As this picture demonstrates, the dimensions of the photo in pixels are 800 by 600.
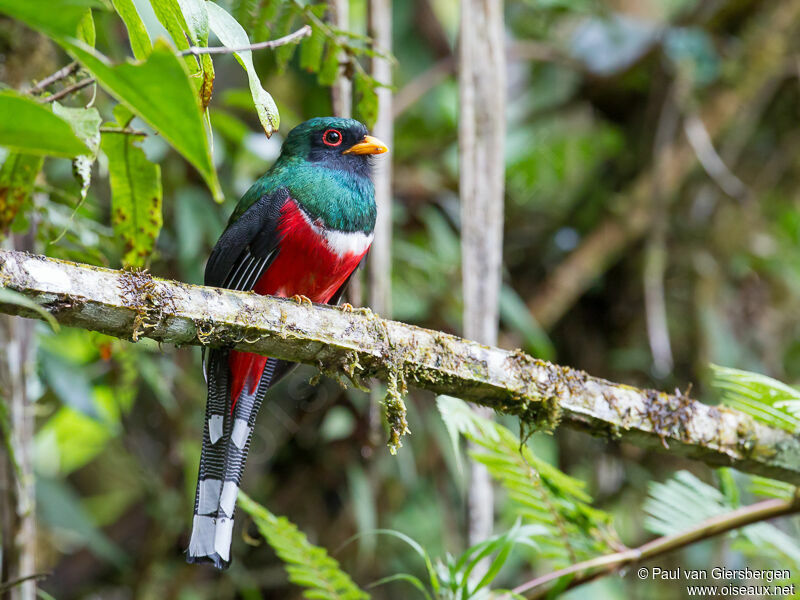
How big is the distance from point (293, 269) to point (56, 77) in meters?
0.93

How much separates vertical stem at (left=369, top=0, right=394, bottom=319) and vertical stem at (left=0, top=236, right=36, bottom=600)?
1.08 meters

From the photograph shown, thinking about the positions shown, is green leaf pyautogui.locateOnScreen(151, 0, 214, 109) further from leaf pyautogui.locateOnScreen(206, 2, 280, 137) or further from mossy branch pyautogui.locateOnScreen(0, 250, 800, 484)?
mossy branch pyautogui.locateOnScreen(0, 250, 800, 484)

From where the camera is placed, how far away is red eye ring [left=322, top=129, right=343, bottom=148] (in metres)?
2.90

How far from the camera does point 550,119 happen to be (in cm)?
513

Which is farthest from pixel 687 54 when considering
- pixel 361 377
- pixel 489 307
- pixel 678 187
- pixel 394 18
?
pixel 361 377

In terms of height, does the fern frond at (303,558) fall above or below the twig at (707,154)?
below

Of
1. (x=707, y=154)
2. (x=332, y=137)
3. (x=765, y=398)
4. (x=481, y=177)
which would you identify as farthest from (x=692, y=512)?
(x=707, y=154)

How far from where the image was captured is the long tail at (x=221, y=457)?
7.36ft

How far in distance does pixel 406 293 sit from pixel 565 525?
6.63 ft

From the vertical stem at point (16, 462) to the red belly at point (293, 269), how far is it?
2.01 feet

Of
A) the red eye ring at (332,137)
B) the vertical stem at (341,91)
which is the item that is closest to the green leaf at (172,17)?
the vertical stem at (341,91)

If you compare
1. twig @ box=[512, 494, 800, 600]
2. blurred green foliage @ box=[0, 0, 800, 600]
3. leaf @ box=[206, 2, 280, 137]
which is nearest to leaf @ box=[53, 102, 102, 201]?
leaf @ box=[206, 2, 280, 137]

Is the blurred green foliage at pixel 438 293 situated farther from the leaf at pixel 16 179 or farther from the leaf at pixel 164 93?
the leaf at pixel 164 93

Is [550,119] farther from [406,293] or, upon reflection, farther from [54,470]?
[54,470]
